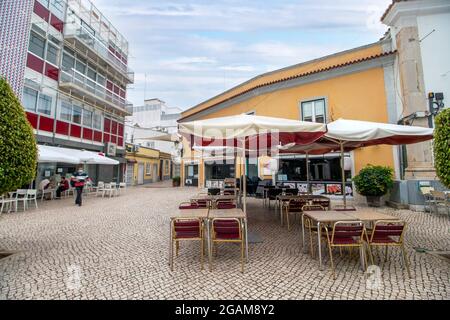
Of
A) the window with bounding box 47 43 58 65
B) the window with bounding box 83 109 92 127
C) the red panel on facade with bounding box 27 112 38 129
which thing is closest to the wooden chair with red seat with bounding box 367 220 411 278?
the red panel on facade with bounding box 27 112 38 129

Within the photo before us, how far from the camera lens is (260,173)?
13414 mm

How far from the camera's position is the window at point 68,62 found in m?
14.5

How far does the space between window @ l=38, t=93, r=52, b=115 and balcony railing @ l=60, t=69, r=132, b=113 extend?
5.00 ft

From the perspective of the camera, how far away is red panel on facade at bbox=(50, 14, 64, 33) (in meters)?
13.5

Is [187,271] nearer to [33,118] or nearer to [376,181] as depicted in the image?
[376,181]

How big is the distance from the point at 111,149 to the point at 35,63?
7795 millimetres

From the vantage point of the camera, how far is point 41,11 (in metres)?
12.6

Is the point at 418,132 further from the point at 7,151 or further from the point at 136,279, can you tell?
the point at 7,151

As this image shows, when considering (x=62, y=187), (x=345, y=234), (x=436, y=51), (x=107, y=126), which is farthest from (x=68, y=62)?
(x=436, y=51)

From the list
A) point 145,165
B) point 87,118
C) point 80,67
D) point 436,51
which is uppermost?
point 80,67
